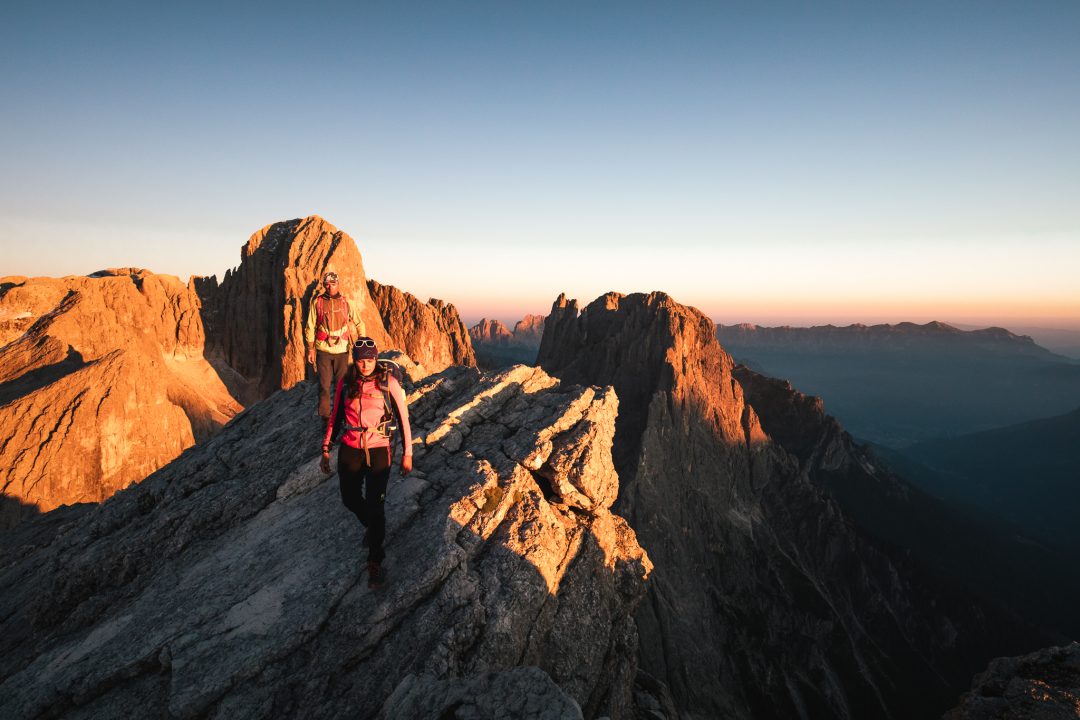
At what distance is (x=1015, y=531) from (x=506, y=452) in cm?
28507

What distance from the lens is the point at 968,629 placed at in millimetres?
102312

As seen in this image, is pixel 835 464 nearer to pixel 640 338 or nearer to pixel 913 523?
pixel 913 523

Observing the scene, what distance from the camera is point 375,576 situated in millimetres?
10086

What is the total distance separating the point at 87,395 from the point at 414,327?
253ft

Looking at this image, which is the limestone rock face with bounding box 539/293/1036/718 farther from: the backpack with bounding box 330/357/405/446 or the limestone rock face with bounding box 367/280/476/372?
the backpack with bounding box 330/357/405/446

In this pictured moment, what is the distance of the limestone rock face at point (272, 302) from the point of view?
73.5m

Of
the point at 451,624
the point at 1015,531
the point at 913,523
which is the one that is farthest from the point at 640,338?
the point at 1015,531

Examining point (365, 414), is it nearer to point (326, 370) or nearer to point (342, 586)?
point (342, 586)

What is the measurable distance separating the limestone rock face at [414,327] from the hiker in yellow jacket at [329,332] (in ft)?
310

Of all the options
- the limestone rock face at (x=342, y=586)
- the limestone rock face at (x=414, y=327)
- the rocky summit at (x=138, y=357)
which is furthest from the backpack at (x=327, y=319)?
the limestone rock face at (x=414, y=327)

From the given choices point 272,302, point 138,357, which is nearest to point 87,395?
point 138,357

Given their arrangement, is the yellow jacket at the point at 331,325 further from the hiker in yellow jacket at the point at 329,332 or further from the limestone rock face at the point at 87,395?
the limestone rock face at the point at 87,395

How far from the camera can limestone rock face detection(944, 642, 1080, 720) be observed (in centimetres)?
1193

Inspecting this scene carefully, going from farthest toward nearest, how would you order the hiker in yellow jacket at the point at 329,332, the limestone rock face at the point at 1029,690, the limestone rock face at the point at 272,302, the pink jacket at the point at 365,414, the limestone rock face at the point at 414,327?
1. the limestone rock face at the point at 414,327
2. the limestone rock face at the point at 272,302
3. the hiker in yellow jacket at the point at 329,332
4. the limestone rock face at the point at 1029,690
5. the pink jacket at the point at 365,414
